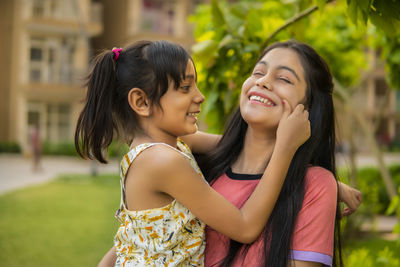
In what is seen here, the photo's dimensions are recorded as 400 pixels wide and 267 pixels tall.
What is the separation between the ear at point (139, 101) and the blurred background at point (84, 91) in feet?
1.04

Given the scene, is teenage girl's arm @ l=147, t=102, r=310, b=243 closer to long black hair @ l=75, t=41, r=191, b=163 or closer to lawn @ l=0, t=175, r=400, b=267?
long black hair @ l=75, t=41, r=191, b=163

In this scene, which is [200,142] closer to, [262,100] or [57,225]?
[262,100]

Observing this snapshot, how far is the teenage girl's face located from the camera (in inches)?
70.6

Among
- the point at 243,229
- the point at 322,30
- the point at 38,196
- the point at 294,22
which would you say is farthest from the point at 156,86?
the point at 38,196

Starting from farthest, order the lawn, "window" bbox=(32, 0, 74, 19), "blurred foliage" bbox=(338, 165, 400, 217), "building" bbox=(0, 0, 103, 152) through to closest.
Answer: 1. "window" bbox=(32, 0, 74, 19)
2. "building" bbox=(0, 0, 103, 152)
3. "blurred foliage" bbox=(338, 165, 400, 217)
4. the lawn

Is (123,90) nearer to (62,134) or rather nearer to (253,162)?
(253,162)

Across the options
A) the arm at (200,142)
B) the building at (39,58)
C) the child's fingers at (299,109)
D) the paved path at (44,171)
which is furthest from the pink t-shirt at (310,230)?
the building at (39,58)

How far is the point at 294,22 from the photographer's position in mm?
2598

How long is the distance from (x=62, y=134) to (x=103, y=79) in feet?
81.8

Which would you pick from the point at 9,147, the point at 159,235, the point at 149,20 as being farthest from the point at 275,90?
the point at 149,20

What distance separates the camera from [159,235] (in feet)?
5.59

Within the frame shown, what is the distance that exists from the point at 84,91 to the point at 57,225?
22.2 feet

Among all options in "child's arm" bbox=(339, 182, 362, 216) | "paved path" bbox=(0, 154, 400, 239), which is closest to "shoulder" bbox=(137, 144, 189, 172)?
"child's arm" bbox=(339, 182, 362, 216)

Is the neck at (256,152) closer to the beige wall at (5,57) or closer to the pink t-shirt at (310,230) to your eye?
the pink t-shirt at (310,230)
